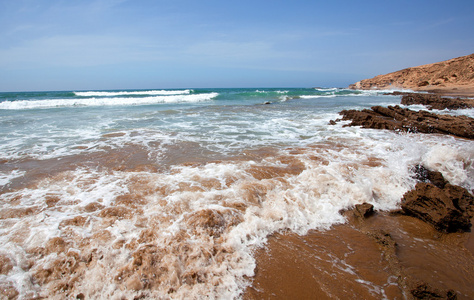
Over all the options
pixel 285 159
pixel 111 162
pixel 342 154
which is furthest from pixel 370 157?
pixel 111 162

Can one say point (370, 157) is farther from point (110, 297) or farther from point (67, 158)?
point (67, 158)

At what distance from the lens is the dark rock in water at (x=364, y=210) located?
347 centimetres

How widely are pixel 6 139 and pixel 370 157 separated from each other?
11202mm

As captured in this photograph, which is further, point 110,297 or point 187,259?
point 187,259

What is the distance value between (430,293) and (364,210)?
1.42m

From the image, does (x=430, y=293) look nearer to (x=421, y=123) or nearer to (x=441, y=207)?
(x=441, y=207)

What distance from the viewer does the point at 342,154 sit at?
19.2 feet

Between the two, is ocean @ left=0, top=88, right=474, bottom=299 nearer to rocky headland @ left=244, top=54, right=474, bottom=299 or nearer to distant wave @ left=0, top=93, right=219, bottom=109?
rocky headland @ left=244, top=54, right=474, bottom=299

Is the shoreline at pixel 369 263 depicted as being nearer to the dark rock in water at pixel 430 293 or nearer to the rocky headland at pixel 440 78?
the dark rock in water at pixel 430 293

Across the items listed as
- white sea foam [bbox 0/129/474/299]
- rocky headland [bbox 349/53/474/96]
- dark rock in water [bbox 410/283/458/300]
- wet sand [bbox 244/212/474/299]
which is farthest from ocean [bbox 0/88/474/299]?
rocky headland [bbox 349/53/474/96]

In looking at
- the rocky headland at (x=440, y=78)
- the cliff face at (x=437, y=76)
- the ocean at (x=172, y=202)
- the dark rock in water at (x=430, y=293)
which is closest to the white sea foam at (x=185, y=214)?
the ocean at (x=172, y=202)

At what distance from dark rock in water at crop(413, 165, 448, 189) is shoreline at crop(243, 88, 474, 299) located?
1286 millimetres

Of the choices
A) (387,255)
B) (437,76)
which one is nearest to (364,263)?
(387,255)

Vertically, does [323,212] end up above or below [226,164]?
below
